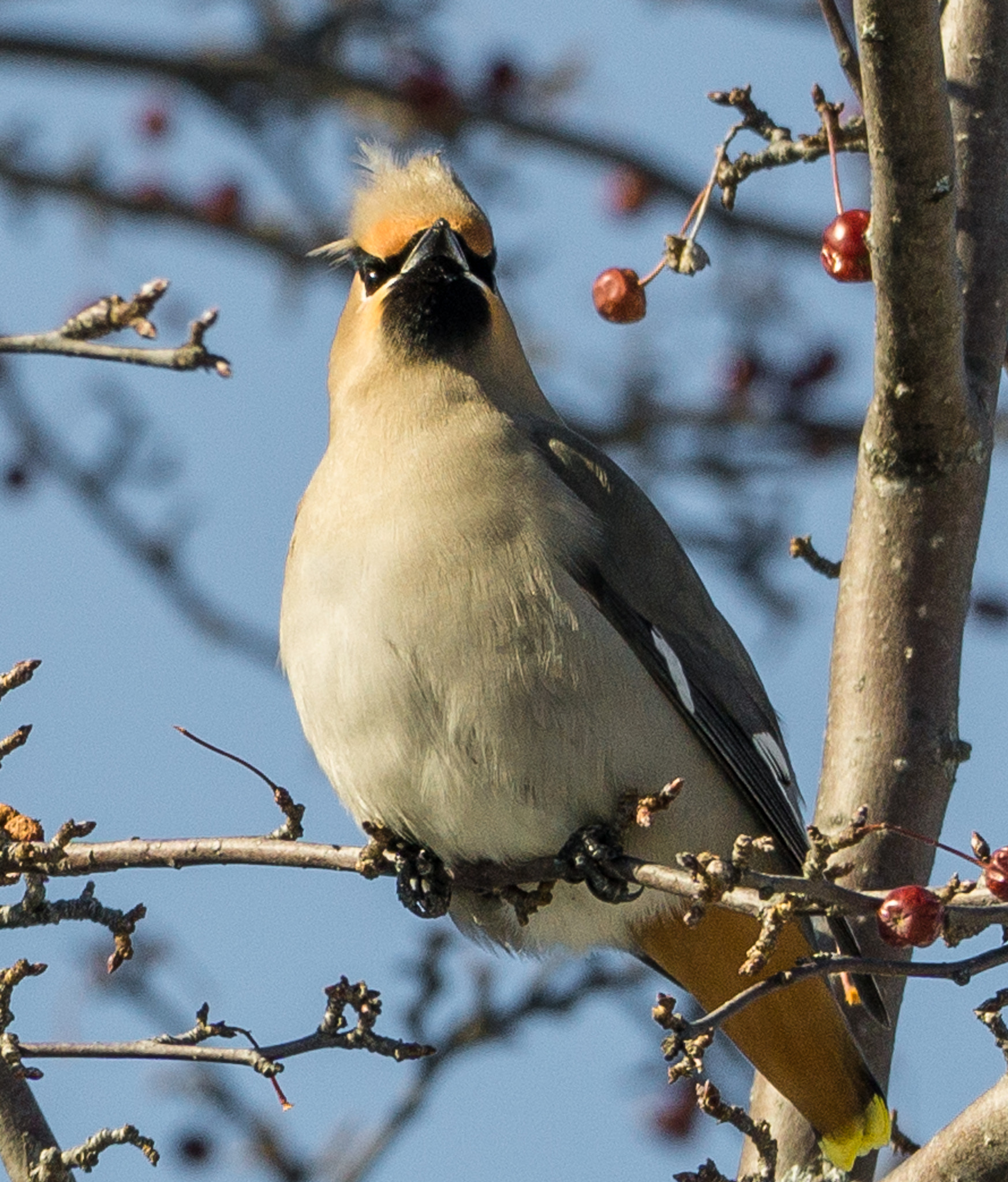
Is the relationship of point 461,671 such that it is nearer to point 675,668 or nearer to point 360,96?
point 675,668

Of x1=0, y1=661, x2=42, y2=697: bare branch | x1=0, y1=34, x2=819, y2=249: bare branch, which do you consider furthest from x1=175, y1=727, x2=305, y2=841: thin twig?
x1=0, y1=34, x2=819, y2=249: bare branch

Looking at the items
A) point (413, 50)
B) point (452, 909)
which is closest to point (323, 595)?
point (452, 909)

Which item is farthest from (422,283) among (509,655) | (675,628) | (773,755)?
(773,755)

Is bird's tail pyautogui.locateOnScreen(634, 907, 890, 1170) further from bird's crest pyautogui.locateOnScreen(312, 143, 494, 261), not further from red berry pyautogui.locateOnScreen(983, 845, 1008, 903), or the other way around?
bird's crest pyautogui.locateOnScreen(312, 143, 494, 261)

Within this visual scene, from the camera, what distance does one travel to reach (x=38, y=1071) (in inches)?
113

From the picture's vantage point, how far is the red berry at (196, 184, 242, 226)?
6.21 meters

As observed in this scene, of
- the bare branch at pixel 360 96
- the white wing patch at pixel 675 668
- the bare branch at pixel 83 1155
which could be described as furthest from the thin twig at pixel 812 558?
the bare branch at pixel 360 96

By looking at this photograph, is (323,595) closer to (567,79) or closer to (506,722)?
(506,722)

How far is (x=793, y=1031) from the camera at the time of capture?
375cm

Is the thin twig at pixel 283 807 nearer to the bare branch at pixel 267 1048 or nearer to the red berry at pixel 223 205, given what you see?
the bare branch at pixel 267 1048

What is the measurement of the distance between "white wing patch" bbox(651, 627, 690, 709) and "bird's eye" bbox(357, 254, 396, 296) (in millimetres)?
1057

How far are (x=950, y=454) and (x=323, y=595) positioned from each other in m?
1.15

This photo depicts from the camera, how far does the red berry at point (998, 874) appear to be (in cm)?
252

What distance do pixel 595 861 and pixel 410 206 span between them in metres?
1.64
